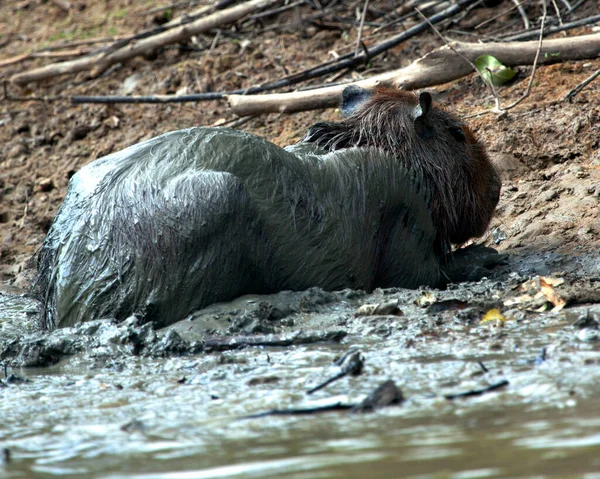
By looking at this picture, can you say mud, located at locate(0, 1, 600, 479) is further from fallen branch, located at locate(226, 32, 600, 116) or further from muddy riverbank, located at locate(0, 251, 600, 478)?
fallen branch, located at locate(226, 32, 600, 116)

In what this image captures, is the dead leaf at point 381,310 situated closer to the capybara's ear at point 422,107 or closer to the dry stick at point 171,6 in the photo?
the capybara's ear at point 422,107

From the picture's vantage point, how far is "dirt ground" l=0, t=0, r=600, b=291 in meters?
5.77

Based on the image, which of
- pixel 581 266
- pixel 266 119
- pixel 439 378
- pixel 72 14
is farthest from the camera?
pixel 72 14

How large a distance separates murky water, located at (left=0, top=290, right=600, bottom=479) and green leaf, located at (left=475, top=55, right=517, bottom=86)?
132 inches

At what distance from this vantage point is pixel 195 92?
8.57 m

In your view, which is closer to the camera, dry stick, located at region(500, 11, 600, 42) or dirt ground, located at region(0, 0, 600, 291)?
dirt ground, located at region(0, 0, 600, 291)

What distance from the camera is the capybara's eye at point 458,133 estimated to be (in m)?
5.43

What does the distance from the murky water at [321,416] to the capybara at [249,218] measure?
631 millimetres

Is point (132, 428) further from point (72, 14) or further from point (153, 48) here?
point (72, 14)

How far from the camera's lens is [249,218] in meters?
4.40

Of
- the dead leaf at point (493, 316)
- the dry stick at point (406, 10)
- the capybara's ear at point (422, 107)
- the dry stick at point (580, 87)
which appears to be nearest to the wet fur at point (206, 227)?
the capybara's ear at point (422, 107)

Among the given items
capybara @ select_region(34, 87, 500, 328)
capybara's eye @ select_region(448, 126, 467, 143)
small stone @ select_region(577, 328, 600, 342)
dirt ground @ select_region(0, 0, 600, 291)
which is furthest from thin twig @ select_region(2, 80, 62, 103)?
small stone @ select_region(577, 328, 600, 342)

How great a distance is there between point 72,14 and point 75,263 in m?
7.17

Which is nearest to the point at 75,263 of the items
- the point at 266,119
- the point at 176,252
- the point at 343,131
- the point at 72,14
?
the point at 176,252
